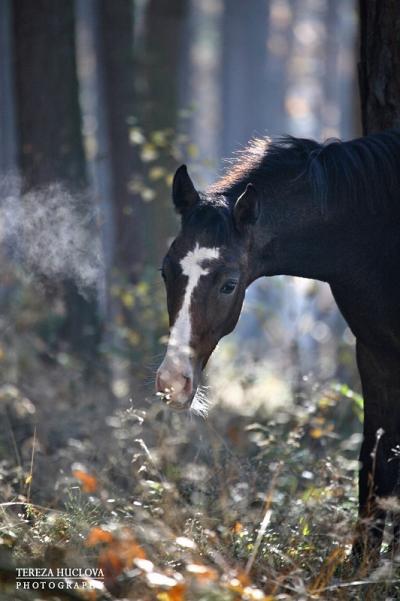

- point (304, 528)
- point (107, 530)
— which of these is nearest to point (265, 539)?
point (304, 528)

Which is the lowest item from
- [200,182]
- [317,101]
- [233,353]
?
[233,353]

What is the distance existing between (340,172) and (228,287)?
3.56 feet

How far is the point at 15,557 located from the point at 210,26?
60.2 metres

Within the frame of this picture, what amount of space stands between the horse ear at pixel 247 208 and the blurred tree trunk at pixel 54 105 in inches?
161

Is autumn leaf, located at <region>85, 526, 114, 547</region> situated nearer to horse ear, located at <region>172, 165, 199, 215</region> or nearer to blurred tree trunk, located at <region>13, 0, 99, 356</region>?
horse ear, located at <region>172, 165, 199, 215</region>

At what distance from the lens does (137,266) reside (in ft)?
31.8

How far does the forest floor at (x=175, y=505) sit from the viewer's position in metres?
4.27

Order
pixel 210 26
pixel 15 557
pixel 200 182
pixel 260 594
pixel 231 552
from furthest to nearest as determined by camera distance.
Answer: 1. pixel 210 26
2. pixel 200 182
3. pixel 231 552
4. pixel 15 557
5. pixel 260 594

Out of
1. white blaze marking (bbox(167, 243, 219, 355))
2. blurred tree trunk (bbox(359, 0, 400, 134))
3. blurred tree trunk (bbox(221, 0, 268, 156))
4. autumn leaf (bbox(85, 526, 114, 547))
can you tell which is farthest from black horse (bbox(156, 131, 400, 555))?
blurred tree trunk (bbox(221, 0, 268, 156))

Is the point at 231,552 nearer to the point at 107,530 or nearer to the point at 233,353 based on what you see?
the point at 107,530

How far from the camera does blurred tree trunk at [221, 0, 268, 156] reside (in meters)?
42.9

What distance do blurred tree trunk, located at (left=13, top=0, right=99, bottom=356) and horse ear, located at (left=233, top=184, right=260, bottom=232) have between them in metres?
4.08

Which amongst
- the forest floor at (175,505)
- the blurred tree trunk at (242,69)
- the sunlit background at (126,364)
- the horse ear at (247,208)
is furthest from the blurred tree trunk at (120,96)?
the blurred tree trunk at (242,69)

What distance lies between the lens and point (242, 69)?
49031mm
